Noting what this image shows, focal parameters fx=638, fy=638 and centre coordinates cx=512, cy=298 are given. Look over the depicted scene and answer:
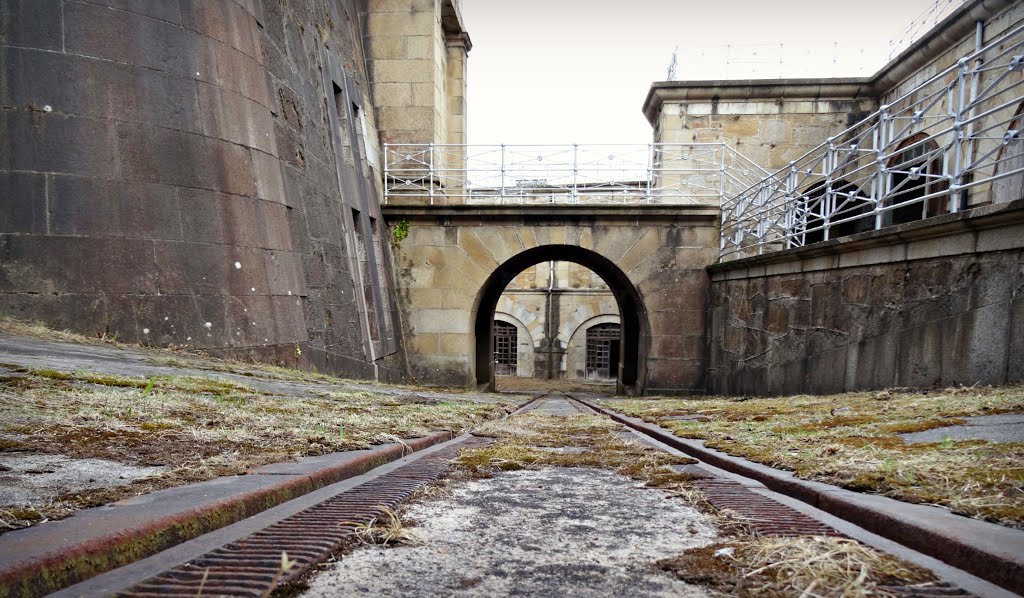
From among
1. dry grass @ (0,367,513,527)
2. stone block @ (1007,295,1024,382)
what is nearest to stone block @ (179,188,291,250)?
dry grass @ (0,367,513,527)

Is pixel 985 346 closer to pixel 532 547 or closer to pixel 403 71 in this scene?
pixel 532 547

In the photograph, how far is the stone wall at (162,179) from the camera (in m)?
6.07

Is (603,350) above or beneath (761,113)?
beneath


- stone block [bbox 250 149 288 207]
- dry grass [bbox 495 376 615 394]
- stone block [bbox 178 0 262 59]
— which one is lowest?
dry grass [bbox 495 376 615 394]

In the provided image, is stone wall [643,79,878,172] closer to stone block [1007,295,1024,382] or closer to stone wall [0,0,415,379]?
stone wall [0,0,415,379]

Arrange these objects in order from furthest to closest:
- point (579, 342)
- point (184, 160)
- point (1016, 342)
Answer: point (579, 342), point (184, 160), point (1016, 342)

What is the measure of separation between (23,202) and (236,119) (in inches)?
93.7

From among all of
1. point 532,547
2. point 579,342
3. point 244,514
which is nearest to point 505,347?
point 579,342

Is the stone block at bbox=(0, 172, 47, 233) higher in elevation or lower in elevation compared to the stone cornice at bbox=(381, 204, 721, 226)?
lower

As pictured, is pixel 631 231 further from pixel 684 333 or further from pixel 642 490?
pixel 642 490

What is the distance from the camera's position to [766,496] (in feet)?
7.57

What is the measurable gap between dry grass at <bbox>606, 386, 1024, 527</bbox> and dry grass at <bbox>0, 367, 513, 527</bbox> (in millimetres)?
1962

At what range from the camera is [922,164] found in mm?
6297

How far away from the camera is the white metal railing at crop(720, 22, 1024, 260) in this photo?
5461 millimetres
